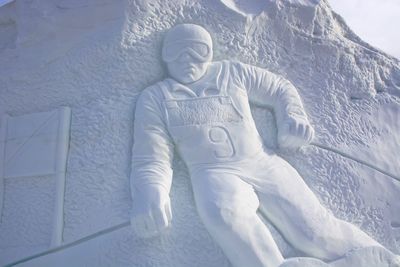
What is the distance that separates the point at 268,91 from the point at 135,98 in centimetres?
73

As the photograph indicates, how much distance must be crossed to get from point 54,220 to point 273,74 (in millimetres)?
1428

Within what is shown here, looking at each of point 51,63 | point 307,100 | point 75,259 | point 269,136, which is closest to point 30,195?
point 75,259

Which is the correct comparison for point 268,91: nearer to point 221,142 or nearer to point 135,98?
point 221,142

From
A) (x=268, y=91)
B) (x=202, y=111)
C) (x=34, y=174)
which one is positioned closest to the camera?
(x=202, y=111)

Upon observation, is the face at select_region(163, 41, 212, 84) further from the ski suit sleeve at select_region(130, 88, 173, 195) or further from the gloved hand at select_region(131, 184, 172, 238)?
the gloved hand at select_region(131, 184, 172, 238)

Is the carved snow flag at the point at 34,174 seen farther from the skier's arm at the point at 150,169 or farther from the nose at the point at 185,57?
the nose at the point at 185,57

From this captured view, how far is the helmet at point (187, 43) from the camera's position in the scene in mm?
3258

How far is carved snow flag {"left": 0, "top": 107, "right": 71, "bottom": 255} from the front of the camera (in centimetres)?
315

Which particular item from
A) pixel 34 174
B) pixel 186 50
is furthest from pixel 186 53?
pixel 34 174

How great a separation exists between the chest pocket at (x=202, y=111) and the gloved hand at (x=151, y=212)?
389 millimetres

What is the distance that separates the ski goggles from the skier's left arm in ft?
0.74

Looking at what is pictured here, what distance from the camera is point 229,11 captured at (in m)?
3.49

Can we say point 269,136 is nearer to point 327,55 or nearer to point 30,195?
point 327,55

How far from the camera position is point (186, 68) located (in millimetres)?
3256
